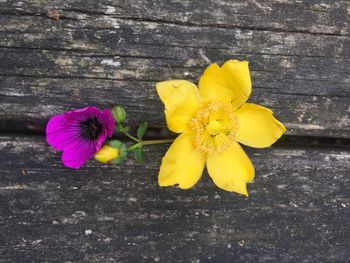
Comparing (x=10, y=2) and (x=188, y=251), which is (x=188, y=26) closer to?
(x=10, y=2)

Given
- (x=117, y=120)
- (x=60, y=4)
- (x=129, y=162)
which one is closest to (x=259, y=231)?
(x=129, y=162)

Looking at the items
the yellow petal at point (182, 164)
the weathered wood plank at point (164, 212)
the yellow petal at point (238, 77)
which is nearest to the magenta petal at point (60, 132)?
the weathered wood plank at point (164, 212)

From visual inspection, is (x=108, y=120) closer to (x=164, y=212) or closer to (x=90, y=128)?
(x=90, y=128)

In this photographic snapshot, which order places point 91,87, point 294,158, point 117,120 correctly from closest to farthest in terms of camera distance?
point 117,120 → point 91,87 → point 294,158

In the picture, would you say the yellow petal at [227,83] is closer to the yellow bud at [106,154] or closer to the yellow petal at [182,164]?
the yellow petal at [182,164]

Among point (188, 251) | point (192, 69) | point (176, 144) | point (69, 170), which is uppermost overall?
point (192, 69)

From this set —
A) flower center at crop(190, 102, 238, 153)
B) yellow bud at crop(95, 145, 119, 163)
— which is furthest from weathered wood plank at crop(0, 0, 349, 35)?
yellow bud at crop(95, 145, 119, 163)

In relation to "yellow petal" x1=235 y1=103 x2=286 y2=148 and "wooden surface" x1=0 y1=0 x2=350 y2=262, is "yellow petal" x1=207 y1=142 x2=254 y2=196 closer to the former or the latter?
"yellow petal" x1=235 y1=103 x2=286 y2=148

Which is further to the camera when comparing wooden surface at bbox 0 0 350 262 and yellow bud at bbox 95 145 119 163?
wooden surface at bbox 0 0 350 262
